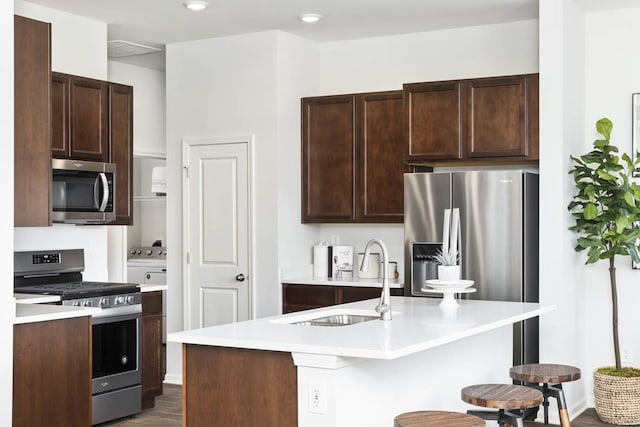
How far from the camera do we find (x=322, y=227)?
6801 millimetres

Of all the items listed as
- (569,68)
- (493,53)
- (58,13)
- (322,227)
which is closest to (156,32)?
(58,13)

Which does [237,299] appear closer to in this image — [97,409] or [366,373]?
[97,409]

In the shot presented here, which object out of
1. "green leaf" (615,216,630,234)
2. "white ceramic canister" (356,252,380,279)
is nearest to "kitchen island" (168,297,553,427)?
"green leaf" (615,216,630,234)

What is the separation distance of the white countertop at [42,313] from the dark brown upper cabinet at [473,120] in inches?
103

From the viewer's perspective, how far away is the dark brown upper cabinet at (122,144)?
5.68 m

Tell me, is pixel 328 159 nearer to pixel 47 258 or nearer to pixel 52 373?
pixel 47 258

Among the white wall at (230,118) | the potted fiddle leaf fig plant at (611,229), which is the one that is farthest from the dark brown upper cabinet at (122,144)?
the potted fiddle leaf fig plant at (611,229)

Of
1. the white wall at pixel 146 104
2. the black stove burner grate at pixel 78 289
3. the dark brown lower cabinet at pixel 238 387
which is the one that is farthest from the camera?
the white wall at pixel 146 104

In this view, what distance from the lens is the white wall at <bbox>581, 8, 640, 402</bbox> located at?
5.76 metres

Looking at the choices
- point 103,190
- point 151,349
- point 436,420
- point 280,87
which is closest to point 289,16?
point 280,87

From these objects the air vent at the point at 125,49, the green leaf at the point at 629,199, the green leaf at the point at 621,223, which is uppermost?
the air vent at the point at 125,49

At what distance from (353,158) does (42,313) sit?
9.59ft

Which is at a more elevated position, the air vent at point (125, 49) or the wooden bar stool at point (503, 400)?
the air vent at point (125, 49)

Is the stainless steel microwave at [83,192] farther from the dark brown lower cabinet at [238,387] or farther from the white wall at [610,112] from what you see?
the white wall at [610,112]
